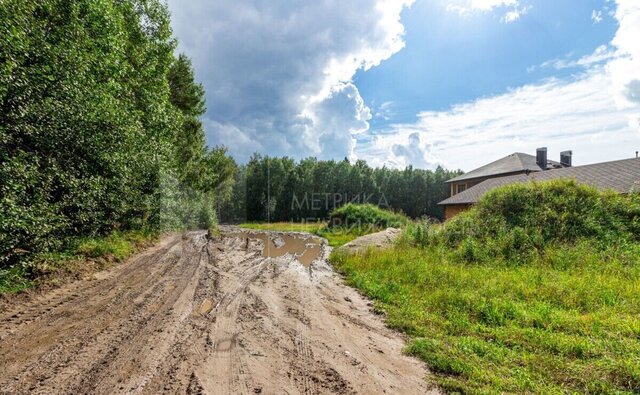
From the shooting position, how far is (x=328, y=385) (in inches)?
121

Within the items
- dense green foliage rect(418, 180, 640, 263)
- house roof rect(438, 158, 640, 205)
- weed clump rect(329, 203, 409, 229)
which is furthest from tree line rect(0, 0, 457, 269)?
house roof rect(438, 158, 640, 205)

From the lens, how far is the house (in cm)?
1540

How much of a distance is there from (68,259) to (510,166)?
37.1 meters

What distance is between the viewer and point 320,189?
180ft

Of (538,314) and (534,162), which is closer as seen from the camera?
(538,314)

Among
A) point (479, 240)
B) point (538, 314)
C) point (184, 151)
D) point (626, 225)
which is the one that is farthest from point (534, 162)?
point (184, 151)

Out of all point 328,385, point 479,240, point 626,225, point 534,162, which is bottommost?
point 328,385

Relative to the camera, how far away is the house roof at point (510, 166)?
97.8 ft

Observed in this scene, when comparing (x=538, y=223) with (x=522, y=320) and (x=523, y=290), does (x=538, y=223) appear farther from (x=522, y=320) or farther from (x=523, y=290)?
(x=522, y=320)

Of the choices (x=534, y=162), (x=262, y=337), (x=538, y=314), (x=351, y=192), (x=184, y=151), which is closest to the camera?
(x=262, y=337)

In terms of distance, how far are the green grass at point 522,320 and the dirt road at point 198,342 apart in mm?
512

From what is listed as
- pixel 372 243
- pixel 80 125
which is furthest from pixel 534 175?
pixel 80 125

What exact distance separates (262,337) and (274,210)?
46830 mm

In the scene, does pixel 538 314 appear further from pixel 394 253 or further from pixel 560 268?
pixel 394 253
